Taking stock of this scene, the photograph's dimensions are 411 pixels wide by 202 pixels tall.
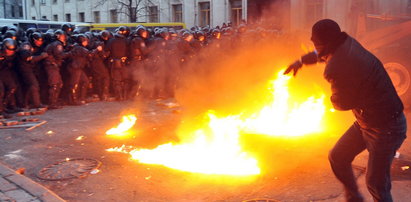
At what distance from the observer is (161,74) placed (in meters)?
11.2

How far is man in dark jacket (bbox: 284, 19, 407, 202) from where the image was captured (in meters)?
3.08

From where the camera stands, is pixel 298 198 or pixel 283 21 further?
pixel 283 21

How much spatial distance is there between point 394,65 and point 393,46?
48 centimetres

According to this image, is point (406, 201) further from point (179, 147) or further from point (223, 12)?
point (223, 12)

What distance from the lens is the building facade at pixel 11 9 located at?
154ft

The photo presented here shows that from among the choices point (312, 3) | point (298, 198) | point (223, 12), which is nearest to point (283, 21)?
point (312, 3)

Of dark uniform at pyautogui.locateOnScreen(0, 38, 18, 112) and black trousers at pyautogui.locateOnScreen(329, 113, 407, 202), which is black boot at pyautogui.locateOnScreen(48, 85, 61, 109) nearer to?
dark uniform at pyautogui.locateOnScreen(0, 38, 18, 112)

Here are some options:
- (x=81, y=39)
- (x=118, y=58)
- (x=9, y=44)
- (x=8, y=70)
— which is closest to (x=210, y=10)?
(x=118, y=58)

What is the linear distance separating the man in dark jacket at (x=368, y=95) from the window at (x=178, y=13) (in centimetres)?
2876

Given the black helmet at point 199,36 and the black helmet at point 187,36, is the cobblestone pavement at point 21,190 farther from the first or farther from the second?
the black helmet at point 199,36

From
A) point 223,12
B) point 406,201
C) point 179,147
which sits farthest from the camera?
point 223,12

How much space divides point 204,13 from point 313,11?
9617 millimetres

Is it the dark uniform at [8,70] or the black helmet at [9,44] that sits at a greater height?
the black helmet at [9,44]

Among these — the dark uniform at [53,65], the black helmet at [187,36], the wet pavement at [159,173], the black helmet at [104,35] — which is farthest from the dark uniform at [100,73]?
the wet pavement at [159,173]
